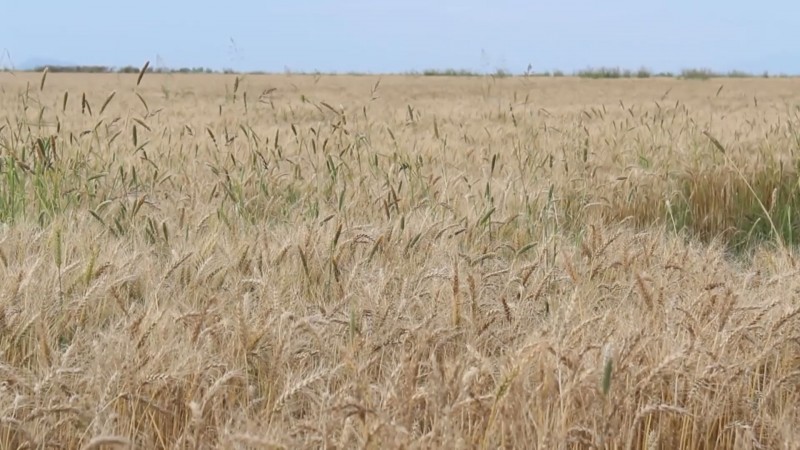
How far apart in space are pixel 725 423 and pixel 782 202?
8.53ft

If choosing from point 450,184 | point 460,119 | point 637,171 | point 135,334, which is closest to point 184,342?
point 135,334

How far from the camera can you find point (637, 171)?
11.6 feet

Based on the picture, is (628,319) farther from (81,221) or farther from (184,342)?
(81,221)

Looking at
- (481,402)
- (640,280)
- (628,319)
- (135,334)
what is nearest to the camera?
(481,402)

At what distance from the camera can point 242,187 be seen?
2818 millimetres

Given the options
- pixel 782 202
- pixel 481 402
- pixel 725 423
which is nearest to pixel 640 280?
pixel 725 423

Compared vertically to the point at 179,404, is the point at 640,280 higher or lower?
higher

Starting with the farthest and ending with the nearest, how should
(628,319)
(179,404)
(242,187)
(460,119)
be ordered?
(460,119), (242,187), (628,319), (179,404)

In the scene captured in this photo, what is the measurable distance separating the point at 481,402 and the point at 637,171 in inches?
103

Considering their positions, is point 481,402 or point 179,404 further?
point 179,404

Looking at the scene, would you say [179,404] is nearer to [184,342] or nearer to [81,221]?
[184,342]

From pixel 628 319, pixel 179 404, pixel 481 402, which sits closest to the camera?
pixel 481 402

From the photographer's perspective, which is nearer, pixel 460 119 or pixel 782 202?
pixel 782 202

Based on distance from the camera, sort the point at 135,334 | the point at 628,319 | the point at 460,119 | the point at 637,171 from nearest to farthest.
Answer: the point at 135,334 → the point at 628,319 → the point at 637,171 → the point at 460,119
